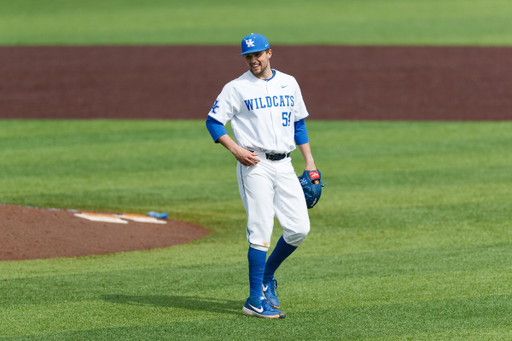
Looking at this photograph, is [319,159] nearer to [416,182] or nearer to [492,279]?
[416,182]

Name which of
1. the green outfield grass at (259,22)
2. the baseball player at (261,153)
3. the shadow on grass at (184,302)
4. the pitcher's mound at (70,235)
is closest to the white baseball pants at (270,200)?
the baseball player at (261,153)

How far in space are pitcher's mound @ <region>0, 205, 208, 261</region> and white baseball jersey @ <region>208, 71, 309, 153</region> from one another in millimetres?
2615

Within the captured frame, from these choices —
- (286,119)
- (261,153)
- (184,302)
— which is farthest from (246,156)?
(184,302)

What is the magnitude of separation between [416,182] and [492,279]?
407cm

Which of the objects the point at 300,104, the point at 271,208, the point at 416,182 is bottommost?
the point at 416,182

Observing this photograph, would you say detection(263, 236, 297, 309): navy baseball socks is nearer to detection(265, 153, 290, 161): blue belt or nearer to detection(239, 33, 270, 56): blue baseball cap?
detection(265, 153, 290, 161): blue belt

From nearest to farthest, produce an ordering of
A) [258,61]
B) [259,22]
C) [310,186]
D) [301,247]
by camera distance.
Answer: [258,61] < [310,186] < [301,247] < [259,22]

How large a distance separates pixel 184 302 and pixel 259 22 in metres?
21.3

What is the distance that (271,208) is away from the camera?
550 centimetres

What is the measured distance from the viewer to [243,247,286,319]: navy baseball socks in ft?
17.7

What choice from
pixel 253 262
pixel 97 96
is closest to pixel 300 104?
pixel 253 262

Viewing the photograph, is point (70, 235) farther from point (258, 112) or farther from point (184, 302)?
point (258, 112)

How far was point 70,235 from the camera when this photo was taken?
7742 mm

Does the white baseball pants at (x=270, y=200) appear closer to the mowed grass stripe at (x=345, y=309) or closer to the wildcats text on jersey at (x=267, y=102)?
the wildcats text on jersey at (x=267, y=102)
